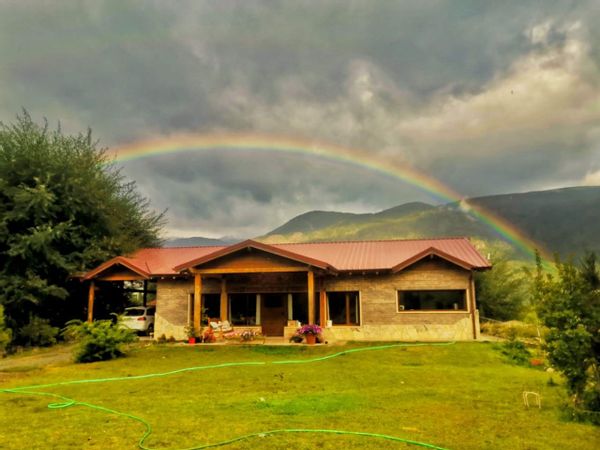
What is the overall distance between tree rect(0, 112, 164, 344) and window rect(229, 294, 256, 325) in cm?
752

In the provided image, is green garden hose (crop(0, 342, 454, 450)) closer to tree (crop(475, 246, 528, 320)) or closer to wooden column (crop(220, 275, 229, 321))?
wooden column (crop(220, 275, 229, 321))

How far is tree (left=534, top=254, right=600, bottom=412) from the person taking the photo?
6.87 meters

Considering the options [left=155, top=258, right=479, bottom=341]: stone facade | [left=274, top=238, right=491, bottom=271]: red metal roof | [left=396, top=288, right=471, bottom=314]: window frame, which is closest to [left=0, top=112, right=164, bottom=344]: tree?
[left=155, top=258, right=479, bottom=341]: stone facade

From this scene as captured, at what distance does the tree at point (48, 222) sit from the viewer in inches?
843

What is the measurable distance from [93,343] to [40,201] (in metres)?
10.2

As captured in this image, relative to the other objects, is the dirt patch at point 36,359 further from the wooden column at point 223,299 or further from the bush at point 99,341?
the wooden column at point 223,299

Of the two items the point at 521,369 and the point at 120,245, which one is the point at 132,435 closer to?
the point at 521,369

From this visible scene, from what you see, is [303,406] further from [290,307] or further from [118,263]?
[118,263]

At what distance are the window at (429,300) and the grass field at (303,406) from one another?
21.8 ft

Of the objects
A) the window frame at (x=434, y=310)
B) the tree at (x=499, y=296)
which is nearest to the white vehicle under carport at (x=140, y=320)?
the window frame at (x=434, y=310)

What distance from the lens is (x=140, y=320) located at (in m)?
24.0

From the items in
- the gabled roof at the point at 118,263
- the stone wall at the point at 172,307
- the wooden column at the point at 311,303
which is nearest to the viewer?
the wooden column at the point at 311,303

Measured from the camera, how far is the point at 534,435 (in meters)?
6.43

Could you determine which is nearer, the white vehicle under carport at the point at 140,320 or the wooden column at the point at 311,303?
the wooden column at the point at 311,303
